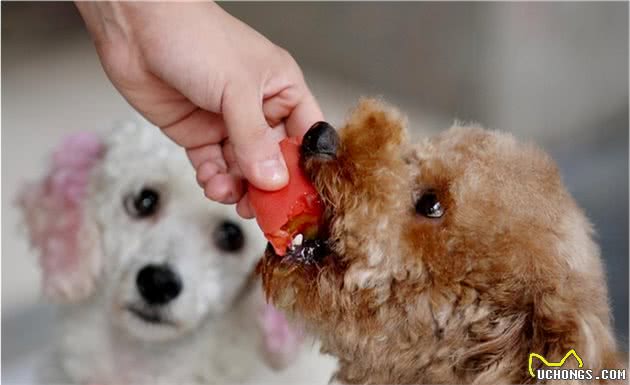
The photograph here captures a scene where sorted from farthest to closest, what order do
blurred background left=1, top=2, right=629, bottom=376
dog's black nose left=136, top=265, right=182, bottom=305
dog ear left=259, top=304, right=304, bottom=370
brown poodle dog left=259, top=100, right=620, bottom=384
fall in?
blurred background left=1, top=2, right=629, bottom=376 < dog ear left=259, top=304, right=304, bottom=370 < dog's black nose left=136, top=265, right=182, bottom=305 < brown poodle dog left=259, top=100, right=620, bottom=384

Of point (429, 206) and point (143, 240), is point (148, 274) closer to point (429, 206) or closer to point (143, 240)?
point (143, 240)

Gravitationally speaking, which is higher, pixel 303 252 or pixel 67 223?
pixel 67 223

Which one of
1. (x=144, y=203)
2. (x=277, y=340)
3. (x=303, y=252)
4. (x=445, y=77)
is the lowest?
(x=303, y=252)

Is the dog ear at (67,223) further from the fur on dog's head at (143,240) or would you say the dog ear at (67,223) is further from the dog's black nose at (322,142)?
the dog's black nose at (322,142)

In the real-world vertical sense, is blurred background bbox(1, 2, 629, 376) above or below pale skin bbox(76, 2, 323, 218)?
above

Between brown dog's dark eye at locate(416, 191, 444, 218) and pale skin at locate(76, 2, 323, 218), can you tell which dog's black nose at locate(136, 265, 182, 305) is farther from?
brown dog's dark eye at locate(416, 191, 444, 218)

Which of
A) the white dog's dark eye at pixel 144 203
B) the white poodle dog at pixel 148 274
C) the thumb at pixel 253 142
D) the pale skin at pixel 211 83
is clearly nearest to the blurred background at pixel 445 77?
the white poodle dog at pixel 148 274

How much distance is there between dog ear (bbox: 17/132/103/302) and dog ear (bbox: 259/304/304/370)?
1.00 feet

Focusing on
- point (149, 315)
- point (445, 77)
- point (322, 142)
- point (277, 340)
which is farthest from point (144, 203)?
point (445, 77)

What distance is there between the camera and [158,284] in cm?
134

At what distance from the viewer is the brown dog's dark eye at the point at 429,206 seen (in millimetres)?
939

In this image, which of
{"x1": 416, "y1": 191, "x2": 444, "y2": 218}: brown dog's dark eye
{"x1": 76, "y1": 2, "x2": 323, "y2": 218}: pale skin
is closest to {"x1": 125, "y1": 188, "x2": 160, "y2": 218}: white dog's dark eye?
{"x1": 76, "y1": 2, "x2": 323, "y2": 218}: pale skin

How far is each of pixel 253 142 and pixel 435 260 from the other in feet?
0.81

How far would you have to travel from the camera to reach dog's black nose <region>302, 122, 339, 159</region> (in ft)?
3.06
